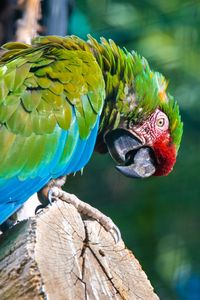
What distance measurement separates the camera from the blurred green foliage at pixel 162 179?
4309mm

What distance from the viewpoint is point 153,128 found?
254cm

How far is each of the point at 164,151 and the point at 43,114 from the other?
0.47 meters

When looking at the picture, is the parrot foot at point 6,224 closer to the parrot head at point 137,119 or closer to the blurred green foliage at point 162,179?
the parrot head at point 137,119

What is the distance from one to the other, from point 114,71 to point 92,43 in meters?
0.10

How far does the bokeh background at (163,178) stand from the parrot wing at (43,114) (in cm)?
172

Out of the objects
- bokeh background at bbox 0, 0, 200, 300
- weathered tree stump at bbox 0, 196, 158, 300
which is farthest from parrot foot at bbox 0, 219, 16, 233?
bokeh background at bbox 0, 0, 200, 300

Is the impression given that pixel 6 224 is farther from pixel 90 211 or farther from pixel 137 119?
pixel 137 119

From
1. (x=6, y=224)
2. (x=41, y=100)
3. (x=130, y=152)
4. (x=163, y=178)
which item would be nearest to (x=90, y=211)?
(x=6, y=224)

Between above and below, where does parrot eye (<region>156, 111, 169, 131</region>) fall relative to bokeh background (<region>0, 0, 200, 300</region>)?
below

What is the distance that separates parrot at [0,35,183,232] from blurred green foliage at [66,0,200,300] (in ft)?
5.16

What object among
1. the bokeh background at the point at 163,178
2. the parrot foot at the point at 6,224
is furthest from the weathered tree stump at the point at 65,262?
the bokeh background at the point at 163,178

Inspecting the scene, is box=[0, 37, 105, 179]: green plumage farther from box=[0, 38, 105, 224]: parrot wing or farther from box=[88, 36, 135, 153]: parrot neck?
box=[88, 36, 135, 153]: parrot neck

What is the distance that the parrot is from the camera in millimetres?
2156

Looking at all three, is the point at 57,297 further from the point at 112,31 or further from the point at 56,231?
the point at 112,31
